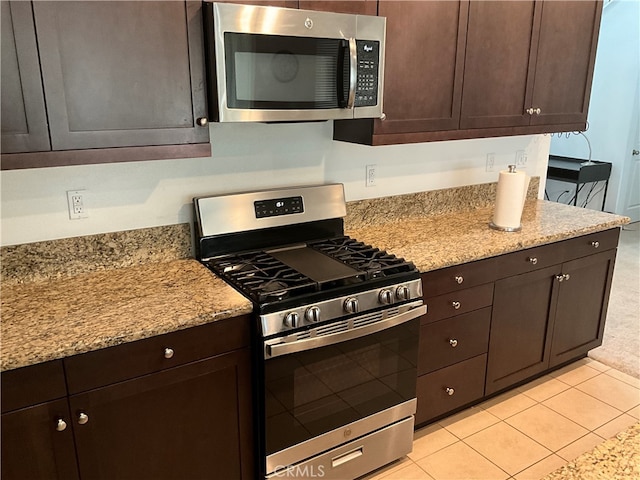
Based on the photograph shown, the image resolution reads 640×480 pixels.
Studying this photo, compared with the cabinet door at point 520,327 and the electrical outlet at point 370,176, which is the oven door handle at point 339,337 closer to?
the cabinet door at point 520,327

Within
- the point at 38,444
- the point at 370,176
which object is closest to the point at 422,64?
the point at 370,176

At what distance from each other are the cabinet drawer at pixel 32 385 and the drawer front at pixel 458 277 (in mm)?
1388

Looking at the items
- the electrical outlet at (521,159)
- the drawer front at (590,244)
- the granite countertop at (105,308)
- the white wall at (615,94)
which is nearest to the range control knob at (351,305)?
the granite countertop at (105,308)

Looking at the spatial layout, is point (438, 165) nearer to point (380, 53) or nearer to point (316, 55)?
point (380, 53)

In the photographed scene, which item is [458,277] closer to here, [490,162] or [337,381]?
[337,381]

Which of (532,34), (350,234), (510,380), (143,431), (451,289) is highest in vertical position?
(532,34)

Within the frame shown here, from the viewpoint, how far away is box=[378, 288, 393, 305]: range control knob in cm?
201

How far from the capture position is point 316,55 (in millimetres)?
1934

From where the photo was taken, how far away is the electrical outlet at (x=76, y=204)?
6.43ft

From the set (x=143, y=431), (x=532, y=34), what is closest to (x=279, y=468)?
(x=143, y=431)

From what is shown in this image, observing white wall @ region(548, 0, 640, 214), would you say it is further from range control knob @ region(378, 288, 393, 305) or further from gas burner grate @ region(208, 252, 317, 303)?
gas burner grate @ region(208, 252, 317, 303)

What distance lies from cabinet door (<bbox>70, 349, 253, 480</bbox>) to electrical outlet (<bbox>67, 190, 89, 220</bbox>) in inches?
27.8

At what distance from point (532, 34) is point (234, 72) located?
63.6 inches

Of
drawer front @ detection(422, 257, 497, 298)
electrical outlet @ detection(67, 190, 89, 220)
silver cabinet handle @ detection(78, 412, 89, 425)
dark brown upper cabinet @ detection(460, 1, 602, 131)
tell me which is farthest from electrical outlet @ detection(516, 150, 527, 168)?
silver cabinet handle @ detection(78, 412, 89, 425)
